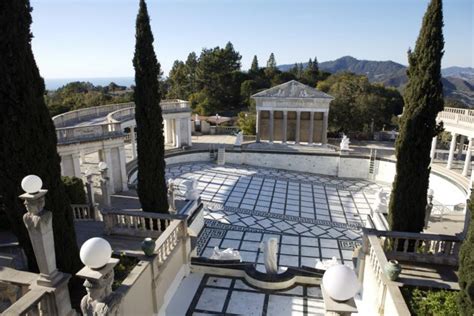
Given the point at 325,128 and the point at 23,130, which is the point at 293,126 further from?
the point at 23,130

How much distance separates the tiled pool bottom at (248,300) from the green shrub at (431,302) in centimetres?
214

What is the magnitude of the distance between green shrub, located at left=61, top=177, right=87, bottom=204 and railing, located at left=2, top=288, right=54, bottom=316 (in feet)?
28.1

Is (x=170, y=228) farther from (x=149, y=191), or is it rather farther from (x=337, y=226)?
(x=337, y=226)

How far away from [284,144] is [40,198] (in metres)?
26.8

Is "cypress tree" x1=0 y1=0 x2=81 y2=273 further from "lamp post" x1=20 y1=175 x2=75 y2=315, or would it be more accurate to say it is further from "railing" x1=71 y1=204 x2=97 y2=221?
"railing" x1=71 y1=204 x2=97 y2=221

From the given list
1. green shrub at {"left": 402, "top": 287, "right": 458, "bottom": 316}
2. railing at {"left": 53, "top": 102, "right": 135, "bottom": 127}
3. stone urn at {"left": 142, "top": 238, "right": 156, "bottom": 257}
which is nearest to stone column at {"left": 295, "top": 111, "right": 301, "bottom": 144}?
railing at {"left": 53, "top": 102, "right": 135, "bottom": 127}

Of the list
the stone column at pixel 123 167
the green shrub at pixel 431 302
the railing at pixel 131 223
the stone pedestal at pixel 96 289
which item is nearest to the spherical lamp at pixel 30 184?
the stone pedestal at pixel 96 289

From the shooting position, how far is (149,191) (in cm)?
1062

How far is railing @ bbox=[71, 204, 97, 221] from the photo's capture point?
11945 millimetres

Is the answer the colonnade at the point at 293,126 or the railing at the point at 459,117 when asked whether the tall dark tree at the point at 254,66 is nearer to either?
the colonnade at the point at 293,126

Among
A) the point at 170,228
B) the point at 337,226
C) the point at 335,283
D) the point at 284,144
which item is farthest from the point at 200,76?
the point at 335,283

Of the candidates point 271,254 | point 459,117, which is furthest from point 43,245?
point 459,117

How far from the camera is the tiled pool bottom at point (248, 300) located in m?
7.65

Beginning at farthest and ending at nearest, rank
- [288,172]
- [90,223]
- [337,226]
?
[288,172], [337,226], [90,223]
